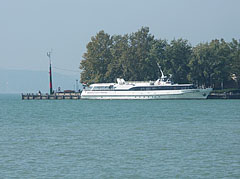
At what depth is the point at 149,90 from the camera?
123438mm

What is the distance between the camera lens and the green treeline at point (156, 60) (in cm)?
12730

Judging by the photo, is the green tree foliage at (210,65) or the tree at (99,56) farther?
the tree at (99,56)

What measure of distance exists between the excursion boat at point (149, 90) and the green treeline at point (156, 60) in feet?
18.7

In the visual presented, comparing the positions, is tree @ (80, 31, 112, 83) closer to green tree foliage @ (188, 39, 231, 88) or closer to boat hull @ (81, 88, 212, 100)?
boat hull @ (81, 88, 212, 100)

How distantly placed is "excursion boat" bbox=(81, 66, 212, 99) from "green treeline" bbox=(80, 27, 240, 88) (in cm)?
569

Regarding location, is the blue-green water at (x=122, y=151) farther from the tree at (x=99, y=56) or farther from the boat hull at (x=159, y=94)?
the tree at (x=99, y=56)

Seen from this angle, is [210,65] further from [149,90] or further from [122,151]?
[122,151]

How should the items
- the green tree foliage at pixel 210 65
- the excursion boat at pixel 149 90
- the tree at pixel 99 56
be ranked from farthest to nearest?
the tree at pixel 99 56 → the green tree foliage at pixel 210 65 → the excursion boat at pixel 149 90

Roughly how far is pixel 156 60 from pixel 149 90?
9759 mm

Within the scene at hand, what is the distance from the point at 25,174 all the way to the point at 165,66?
101904 mm

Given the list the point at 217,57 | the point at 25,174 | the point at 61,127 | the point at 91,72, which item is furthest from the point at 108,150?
the point at 91,72

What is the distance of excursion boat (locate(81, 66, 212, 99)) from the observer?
120750 millimetres

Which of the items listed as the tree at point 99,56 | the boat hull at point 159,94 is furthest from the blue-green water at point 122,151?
the tree at point 99,56

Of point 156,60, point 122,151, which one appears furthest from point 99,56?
point 122,151
